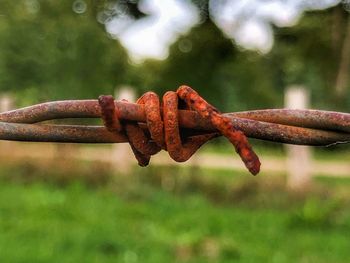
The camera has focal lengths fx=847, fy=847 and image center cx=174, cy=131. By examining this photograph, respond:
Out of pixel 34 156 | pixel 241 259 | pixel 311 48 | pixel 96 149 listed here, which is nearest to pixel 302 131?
pixel 241 259

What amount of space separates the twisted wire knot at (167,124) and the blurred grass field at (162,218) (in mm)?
3744

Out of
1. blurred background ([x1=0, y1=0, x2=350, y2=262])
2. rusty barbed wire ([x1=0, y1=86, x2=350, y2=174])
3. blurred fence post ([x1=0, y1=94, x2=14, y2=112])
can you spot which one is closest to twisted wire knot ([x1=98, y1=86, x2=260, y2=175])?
rusty barbed wire ([x1=0, y1=86, x2=350, y2=174])

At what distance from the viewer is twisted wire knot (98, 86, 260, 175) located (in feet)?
3.19

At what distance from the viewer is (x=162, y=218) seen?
6805 mm

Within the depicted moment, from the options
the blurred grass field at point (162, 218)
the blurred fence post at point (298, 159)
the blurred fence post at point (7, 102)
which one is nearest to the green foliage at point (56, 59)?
the blurred fence post at point (7, 102)

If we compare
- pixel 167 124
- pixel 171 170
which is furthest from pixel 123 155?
pixel 167 124

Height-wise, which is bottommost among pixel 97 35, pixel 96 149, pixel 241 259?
pixel 241 259

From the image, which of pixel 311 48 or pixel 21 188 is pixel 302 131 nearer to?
pixel 21 188

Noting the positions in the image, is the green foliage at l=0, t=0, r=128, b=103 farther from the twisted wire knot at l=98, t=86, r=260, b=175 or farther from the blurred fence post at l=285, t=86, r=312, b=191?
the twisted wire knot at l=98, t=86, r=260, b=175

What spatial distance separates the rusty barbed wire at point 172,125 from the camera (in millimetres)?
1004

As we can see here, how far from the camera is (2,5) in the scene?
15.7 meters

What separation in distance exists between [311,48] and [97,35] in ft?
23.5

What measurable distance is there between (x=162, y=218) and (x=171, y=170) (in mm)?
1800

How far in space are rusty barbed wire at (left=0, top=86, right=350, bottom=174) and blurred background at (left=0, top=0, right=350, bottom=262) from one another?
3.66m
